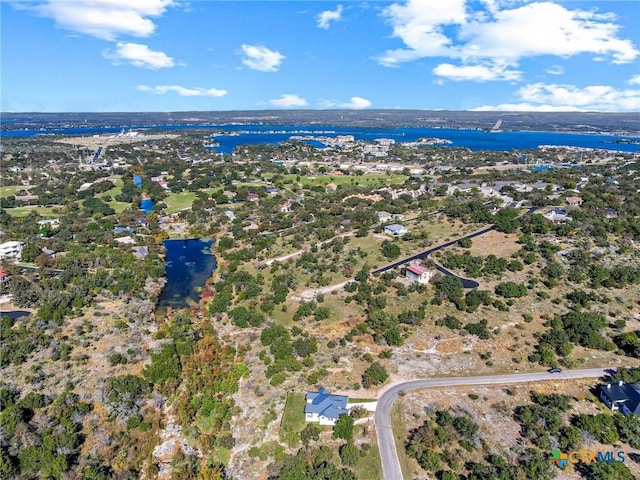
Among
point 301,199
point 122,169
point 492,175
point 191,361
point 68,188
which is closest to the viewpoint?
point 191,361

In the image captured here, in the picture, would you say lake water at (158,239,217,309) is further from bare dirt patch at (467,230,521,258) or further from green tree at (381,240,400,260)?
bare dirt patch at (467,230,521,258)

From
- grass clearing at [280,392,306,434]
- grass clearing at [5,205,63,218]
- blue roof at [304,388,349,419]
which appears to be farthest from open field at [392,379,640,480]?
grass clearing at [5,205,63,218]

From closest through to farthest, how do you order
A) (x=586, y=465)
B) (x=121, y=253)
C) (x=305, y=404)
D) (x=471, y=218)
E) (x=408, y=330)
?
(x=586, y=465)
(x=305, y=404)
(x=408, y=330)
(x=121, y=253)
(x=471, y=218)

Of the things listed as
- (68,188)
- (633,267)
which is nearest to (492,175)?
(633,267)

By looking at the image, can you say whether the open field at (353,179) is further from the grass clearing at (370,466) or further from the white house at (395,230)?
the grass clearing at (370,466)

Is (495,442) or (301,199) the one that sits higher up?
(301,199)

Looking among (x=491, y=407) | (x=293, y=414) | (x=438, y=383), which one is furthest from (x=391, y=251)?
(x=293, y=414)

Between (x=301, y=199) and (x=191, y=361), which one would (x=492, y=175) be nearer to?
(x=301, y=199)

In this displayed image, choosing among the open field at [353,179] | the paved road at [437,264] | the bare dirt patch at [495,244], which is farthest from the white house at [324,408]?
the open field at [353,179]
